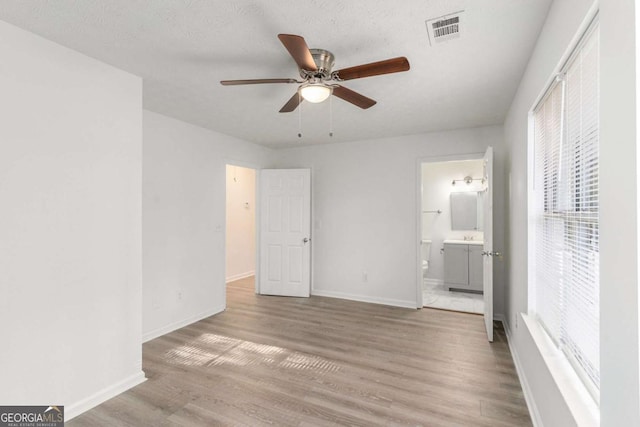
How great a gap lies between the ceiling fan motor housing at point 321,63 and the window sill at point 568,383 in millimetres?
2101

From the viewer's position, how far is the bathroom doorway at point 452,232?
16.8 feet

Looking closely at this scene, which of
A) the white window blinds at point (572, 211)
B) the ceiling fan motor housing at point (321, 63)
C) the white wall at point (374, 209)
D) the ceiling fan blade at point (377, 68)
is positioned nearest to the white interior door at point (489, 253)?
the white wall at point (374, 209)

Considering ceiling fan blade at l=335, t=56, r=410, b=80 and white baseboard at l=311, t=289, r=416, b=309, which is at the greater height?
ceiling fan blade at l=335, t=56, r=410, b=80

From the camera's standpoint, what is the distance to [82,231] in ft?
7.06

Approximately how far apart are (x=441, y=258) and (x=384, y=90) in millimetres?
3926

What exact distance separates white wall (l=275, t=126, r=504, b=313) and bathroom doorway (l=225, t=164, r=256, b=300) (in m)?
1.61

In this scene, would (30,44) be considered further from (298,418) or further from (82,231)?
(298,418)

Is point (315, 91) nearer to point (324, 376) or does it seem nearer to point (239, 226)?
point (324, 376)

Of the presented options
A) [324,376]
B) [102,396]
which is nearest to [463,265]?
[324,376]

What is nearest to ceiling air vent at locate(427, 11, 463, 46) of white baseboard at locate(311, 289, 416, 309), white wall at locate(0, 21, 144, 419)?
white wall at locate(0, 21, 144, 419)

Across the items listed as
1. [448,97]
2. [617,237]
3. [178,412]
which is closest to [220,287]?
[178,412]

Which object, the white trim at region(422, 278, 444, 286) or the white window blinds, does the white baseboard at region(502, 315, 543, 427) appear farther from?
the white trim at region(422, 278, 444, 286)
